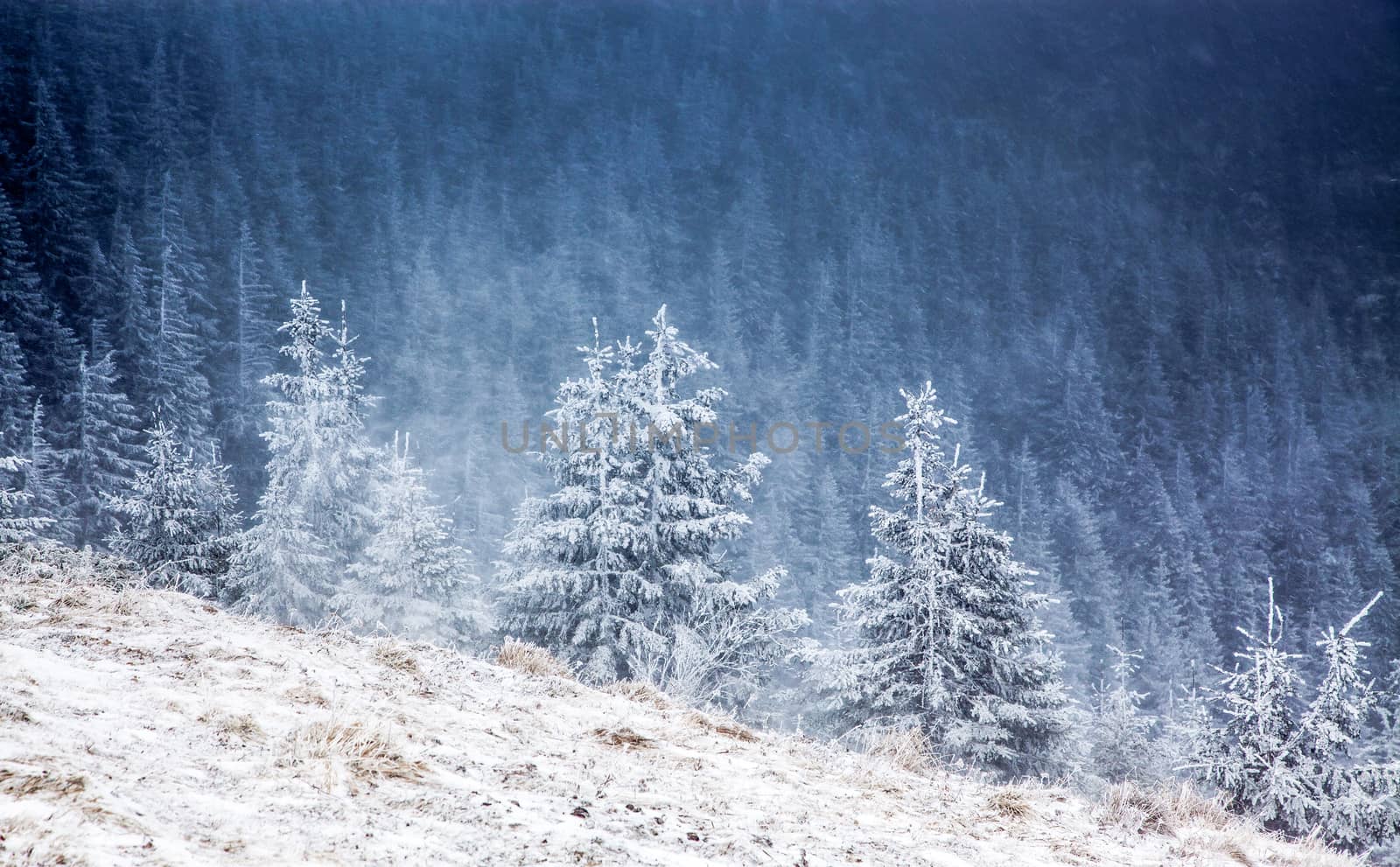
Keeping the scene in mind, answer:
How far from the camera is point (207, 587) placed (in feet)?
71.7

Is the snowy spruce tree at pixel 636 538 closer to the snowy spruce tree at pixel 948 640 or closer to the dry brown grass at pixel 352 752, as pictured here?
the snowy spruce tree at pixel 948 640

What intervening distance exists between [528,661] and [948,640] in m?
10.5

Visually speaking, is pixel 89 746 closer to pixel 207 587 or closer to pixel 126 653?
pixel 126 653

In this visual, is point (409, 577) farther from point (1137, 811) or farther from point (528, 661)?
point (1137, 811)

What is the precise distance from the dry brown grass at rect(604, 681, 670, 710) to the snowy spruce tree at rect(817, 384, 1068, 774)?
369 inches

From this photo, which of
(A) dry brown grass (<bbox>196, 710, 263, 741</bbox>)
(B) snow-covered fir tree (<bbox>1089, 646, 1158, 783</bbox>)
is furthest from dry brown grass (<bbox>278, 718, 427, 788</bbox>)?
(B) snow-covered fir tree (<bbox>1089, 646, 1158, 783</bbox>)

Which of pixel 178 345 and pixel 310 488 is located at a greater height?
pixel 178 345

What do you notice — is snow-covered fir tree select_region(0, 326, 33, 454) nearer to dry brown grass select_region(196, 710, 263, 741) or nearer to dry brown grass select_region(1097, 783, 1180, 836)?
dry brown grass select_region(196, 710, 263, 741)

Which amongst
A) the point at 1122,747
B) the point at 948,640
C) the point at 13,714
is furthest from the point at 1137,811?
the point at 1122,747

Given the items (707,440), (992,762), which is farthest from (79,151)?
(992,762)

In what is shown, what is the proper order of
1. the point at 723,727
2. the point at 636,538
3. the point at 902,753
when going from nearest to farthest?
1. the point at 723,727
2. the point at 902,753
3. the point at 636,538

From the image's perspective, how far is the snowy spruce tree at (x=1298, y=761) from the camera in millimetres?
13523

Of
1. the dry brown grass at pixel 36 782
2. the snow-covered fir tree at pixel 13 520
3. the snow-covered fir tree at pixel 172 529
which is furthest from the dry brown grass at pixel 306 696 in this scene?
the snow-covered fir tree at pixel 172 529

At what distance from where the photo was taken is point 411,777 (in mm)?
4117
